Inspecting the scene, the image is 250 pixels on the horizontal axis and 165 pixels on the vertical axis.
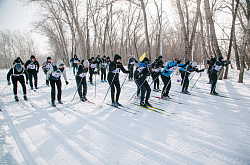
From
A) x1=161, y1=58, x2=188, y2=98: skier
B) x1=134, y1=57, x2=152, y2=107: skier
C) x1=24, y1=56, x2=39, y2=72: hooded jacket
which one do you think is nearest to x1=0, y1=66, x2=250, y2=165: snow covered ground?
x1=134, y1=57, x2=152, y2=107: skier

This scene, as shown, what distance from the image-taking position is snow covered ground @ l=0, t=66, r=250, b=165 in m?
2.81

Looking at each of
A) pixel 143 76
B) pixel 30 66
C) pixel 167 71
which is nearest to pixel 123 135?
pixel 143 76

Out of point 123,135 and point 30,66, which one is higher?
point 30,66

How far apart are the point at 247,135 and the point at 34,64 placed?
34.1 ft

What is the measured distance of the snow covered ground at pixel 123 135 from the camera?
2.81m

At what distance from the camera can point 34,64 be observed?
880 centimetres

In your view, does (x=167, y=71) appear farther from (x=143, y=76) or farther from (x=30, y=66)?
(x=30, y=66)

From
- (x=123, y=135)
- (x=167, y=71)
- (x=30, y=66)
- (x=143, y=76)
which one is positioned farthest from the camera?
(x=30, y=66)

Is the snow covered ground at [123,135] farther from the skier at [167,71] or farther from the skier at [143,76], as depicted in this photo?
the skier at [167,71]

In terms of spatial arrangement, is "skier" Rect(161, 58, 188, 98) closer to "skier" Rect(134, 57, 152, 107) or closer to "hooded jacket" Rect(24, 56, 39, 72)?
"skier" Rect(134, 57, 152, 107)

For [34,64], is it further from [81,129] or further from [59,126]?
[81,129]

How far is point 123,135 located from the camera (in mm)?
3607

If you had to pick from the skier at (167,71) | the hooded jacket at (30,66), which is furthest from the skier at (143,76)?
the hooded jacket at (30,66)

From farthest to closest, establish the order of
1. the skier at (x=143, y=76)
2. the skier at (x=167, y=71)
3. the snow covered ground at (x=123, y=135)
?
the skier at (x=167, y=71), the skier at (x=143, y=76), the snow covered ground at (x=123, y=135)
